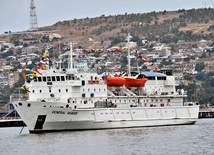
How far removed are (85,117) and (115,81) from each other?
24.1 ft

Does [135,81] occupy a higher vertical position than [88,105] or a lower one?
higher

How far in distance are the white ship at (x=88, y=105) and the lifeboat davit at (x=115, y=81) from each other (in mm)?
806

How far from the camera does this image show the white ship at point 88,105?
219 feet

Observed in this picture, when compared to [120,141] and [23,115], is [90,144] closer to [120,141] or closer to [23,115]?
[120,141]

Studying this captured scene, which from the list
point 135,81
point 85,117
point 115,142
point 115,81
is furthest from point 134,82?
point 115,142

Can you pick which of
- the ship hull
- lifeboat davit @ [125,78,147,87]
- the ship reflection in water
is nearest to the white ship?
the ship hull

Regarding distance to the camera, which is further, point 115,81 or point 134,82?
point 134,82

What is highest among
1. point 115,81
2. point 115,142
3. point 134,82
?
point 115,81

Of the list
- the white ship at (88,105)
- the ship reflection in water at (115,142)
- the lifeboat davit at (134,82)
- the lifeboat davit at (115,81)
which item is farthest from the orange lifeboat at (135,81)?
the ship reflection in water at (115,142)

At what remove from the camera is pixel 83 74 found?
70.8 metres

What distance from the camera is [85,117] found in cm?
6812

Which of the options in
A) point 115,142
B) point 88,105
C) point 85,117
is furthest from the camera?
point 88,105

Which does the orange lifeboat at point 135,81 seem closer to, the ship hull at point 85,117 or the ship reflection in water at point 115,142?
the ship hull at point 85,117

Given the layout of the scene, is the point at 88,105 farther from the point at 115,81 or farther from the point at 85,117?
the point at 115,81
